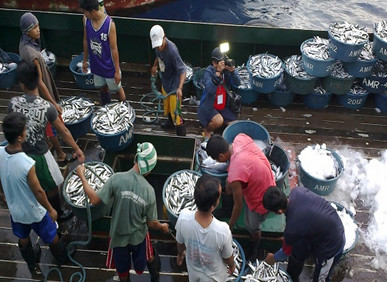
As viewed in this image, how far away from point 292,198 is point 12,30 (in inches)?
300

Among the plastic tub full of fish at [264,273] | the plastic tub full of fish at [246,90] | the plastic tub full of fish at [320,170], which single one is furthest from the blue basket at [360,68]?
the plastic tub full of fish at [264,273]

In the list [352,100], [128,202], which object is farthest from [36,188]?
[352,100]

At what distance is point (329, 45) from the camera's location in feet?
24.7

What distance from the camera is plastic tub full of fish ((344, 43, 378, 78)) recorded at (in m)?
7.48

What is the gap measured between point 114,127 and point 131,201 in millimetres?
2511

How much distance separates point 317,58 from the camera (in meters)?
7.53

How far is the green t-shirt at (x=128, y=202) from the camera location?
162 inches

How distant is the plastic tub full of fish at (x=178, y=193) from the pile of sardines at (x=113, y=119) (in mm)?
1263

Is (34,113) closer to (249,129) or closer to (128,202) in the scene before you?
(128,202)

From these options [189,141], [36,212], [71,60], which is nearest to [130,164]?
[189,141]

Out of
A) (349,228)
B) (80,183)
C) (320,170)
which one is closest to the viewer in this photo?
(349,228)

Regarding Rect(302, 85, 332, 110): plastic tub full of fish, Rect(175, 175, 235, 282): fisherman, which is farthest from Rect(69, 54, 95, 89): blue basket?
Rect(175, 175, 235, 282): fisherman

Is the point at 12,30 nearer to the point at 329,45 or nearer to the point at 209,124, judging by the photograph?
the point at 209,124

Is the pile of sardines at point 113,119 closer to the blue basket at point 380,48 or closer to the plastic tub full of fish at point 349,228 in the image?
the plastic tub full of fish at point 349,228
